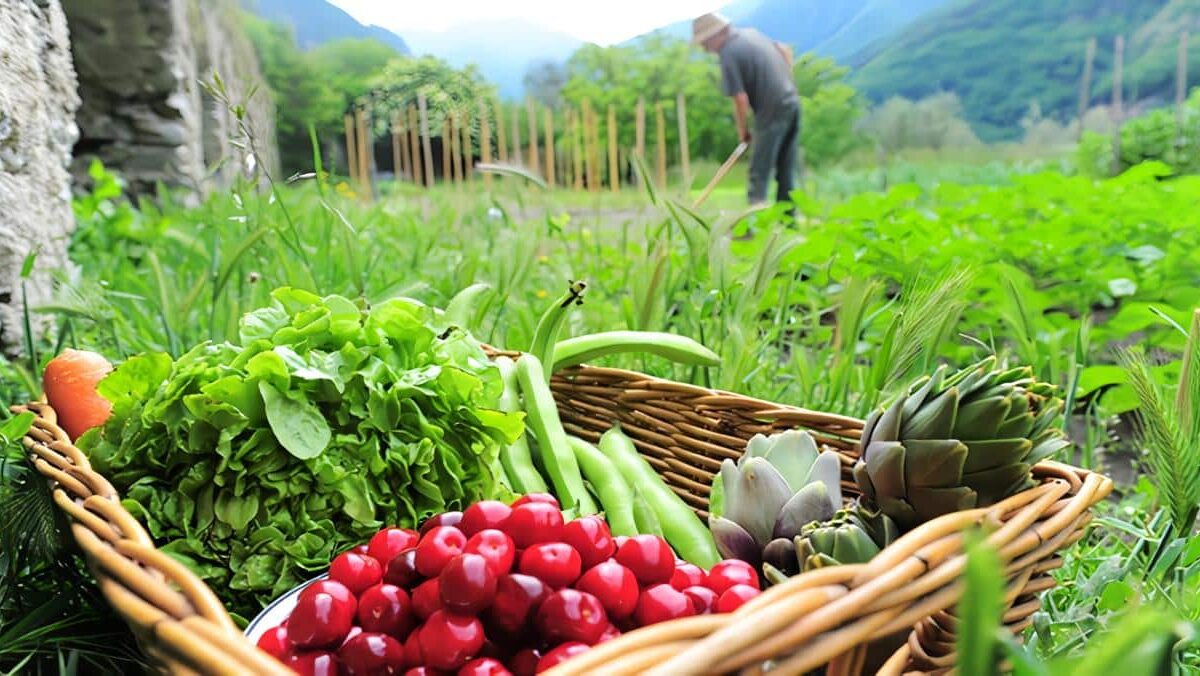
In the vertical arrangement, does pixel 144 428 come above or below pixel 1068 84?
below

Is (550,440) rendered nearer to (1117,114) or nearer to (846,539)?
(846,539)

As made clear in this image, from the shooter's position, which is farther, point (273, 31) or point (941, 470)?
point (273, 31)

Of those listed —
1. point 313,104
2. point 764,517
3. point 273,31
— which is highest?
point 273,31

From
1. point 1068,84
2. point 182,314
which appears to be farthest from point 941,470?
point 1068,84

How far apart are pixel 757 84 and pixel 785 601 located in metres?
6.64

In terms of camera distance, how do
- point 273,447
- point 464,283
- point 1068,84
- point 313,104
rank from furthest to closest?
1. point 1068,84
2. point 313,104
3. point 464,283
4. point 273,447

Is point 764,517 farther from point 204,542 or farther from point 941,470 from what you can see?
point 204,542

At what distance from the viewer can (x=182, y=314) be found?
4.96 ft

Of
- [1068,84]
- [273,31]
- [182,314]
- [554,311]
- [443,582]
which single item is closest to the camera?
[443,582]

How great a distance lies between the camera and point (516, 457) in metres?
1.24

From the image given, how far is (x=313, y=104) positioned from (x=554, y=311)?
492 inches

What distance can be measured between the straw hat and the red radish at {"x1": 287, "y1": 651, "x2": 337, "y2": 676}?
671cm

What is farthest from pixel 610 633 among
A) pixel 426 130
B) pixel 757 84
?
pixel 757 84

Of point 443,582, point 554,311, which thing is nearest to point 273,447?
point 443,582
